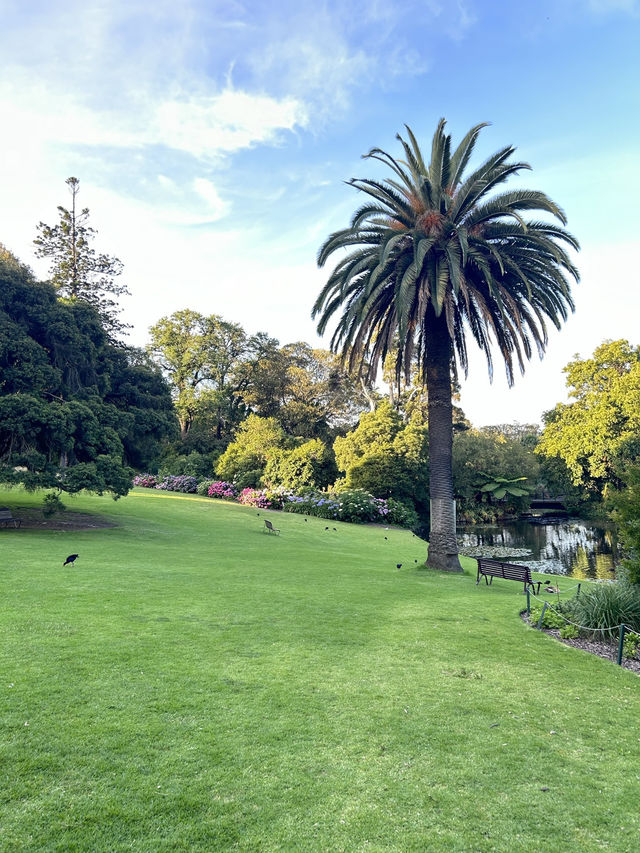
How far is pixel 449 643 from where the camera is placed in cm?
813

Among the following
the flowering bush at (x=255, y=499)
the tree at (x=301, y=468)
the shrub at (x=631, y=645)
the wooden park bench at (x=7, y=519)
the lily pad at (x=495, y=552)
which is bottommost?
the lily pad at (x=495, y=552)

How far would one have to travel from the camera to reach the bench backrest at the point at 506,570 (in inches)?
528

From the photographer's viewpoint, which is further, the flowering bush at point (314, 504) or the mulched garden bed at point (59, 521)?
the flowering bush at point (314, 504)

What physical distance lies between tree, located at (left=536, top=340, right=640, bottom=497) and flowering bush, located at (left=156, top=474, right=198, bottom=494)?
3141 cm

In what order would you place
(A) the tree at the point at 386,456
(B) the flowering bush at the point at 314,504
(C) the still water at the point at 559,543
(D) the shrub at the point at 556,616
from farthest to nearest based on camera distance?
(A) the tree at the point at 386,456 < (B) the flowering bush at the point at 314,504 < (C) the still water at the point at 559,543 < (D) the shrub at the point at 556,616

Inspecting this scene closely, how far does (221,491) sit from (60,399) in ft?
83.0

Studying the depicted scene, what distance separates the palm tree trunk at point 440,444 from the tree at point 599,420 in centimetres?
2579

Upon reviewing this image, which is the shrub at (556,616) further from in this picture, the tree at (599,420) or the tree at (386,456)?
the tree at (599,420)

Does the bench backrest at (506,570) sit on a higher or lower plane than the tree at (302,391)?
lower

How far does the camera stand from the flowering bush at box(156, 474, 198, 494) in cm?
4656

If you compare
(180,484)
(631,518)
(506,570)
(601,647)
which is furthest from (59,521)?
(180,484)

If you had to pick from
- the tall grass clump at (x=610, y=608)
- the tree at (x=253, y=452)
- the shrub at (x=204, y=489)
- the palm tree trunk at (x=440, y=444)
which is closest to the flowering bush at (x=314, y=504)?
the tree at (x=253, y=452)

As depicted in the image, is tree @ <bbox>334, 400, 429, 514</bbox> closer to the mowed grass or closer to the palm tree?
the palm tree

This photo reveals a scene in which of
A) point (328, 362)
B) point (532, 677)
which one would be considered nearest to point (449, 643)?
point (532, 677)
